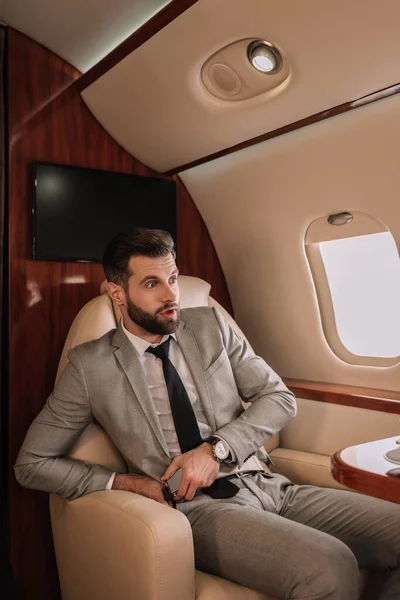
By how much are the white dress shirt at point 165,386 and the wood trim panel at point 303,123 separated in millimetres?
1074

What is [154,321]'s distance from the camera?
2193 mm

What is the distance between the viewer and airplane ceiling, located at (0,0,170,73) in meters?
2.42

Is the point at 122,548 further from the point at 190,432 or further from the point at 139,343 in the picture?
the point at 139,343

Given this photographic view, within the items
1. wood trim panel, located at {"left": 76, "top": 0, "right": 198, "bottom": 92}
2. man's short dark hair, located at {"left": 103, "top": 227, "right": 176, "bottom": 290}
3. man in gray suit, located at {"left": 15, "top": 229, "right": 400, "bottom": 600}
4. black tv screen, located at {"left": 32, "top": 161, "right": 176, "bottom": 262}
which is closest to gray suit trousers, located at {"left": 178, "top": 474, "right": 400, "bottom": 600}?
man in gray suit, located at {"left": 15, "top": 229, "right": 400, "bottom": 600}

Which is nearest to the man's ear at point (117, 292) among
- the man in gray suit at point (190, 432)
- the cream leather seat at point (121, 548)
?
the man in gray suit at point (190, 432)

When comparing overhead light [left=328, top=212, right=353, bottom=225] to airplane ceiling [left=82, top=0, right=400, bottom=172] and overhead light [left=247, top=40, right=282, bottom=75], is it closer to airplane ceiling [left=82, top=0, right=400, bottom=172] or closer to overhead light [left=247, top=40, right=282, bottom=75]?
airplane ceiling [left=82, top=0, right=400, bottom=172]

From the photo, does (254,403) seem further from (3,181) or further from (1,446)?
(3,181)

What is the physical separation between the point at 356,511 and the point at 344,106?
1530mm

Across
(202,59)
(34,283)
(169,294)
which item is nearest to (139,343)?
(169,294)

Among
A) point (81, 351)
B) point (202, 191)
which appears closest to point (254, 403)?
point (81, 351)

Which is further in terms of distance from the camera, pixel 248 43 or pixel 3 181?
pixel 3 181

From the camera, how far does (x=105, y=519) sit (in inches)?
74.7

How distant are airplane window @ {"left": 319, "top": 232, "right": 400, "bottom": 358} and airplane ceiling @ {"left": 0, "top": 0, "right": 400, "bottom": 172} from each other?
0.87m

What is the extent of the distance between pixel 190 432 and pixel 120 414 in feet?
0.85
